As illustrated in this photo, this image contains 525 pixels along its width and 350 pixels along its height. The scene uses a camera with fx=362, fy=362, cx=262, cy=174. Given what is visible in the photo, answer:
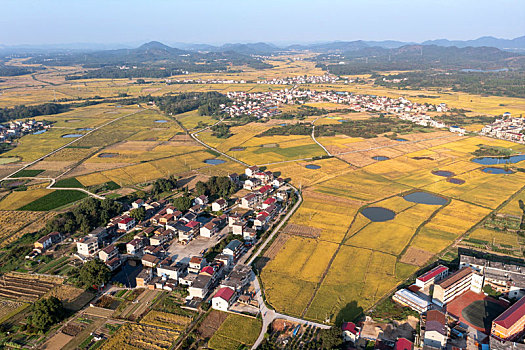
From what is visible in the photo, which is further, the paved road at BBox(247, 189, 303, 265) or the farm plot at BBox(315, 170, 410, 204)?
the farm plot at BBox(315, 170, 410, 204)

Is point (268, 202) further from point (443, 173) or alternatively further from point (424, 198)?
point (443, 173)

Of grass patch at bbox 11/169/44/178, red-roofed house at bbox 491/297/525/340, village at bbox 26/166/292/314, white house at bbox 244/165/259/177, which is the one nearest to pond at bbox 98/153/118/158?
grass patch at bbox 11/169/44/178

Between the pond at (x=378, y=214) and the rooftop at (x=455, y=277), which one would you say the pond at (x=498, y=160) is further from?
the rooftop at (x=455, y=277)

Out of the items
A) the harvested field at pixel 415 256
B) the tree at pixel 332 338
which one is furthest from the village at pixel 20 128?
the harvested field at pixel 415 256

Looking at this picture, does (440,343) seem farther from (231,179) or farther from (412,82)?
(412,82)

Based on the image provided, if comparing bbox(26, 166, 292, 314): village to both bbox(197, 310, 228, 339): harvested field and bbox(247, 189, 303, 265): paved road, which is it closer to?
bbox(197, 310, 228, 339): harvested field

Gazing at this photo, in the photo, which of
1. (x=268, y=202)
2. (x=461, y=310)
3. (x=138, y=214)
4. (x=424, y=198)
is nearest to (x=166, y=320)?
(x=138, y=214)
